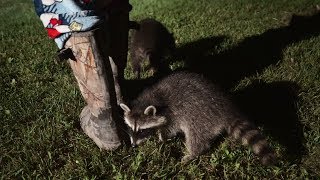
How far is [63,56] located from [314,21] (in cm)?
566

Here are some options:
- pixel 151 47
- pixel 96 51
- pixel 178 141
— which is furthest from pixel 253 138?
pixel 151 47

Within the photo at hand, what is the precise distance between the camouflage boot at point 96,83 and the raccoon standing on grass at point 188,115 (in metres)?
0.30

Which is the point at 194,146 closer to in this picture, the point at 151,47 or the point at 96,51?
the point at 96,51

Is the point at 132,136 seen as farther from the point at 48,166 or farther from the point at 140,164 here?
the point at 48,166

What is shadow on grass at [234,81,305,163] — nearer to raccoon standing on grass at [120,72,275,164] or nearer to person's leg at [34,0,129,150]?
raccoon standing on grass at [120,72,275,164]

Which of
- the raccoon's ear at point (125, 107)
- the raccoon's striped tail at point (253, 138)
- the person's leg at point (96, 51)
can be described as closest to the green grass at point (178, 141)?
the raccoon's striped tail at point (253, 138)

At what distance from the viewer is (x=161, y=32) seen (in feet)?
19.7

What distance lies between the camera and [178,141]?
3.96 metres

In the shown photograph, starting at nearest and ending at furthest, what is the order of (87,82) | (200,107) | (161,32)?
1. (87,82)
2. (200,107)
3. (161,32)

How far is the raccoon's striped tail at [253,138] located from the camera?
3.18 metres

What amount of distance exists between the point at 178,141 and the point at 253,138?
2.89 ft

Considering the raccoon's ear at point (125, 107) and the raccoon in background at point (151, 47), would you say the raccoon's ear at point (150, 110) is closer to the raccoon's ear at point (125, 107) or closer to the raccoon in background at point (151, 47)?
the raccoon's ear at point (125, 107)

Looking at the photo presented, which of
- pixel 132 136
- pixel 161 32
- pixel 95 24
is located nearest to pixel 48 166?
pixel 132 136

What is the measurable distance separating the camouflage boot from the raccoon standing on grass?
0.30 m
